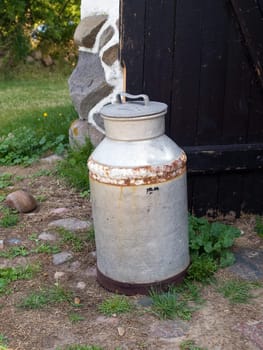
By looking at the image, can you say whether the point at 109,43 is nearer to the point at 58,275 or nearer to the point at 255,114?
the point at 255,114

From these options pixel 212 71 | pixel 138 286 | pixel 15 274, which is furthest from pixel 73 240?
pixel 212 71

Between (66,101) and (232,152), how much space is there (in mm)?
4517

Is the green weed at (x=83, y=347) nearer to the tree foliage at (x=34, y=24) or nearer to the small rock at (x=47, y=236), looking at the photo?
the small rock at (x=47, y=236)

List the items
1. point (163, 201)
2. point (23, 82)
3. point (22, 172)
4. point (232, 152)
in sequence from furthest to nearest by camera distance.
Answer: point (23, 82) < point (22, 172) < point (232, 152) < point (163, 201)

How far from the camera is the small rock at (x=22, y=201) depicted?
4.08m

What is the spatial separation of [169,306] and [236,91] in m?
1.51

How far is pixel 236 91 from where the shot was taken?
3.54 meters

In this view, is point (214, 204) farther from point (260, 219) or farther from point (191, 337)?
point (191, 337)

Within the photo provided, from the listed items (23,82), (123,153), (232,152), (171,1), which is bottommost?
(23,82)

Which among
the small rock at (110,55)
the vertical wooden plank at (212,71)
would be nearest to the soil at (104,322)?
the vertical wooden plank at (212,71)

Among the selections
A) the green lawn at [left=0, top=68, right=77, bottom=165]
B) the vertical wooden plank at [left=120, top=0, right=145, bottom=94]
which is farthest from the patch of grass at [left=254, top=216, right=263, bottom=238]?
the green lawn at [left=0, top=68, right=77, bottom=165]

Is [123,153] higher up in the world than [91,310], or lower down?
higher up

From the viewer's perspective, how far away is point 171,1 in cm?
327

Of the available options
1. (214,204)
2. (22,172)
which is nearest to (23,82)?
(22,172)
